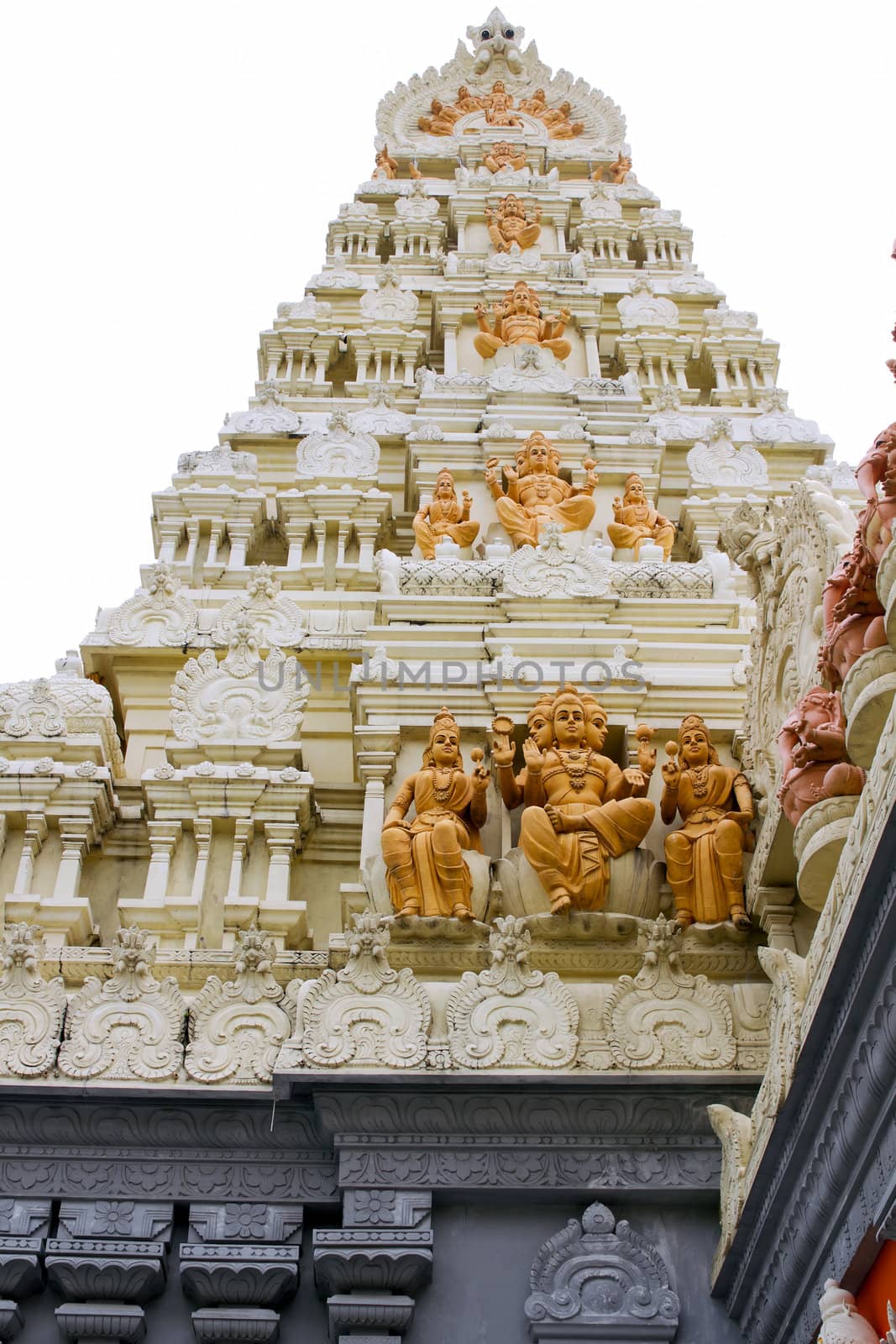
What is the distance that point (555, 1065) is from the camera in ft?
33.2

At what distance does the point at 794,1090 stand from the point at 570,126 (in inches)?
1098

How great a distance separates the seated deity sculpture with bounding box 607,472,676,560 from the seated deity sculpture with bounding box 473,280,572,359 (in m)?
4.41

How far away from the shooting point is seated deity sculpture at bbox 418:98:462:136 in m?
32.7

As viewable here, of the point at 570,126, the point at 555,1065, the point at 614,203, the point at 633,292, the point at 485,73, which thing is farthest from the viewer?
the point at 485,73

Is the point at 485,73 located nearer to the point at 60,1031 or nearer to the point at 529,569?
the point at 529,569

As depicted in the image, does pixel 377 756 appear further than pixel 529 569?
No

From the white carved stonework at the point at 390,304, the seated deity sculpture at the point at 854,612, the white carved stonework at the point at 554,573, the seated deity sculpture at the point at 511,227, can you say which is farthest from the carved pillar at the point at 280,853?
the seated deity sculpture at the point at 511,227

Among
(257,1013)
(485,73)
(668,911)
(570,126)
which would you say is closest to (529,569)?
(668,911)

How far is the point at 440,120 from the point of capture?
32.9 meters

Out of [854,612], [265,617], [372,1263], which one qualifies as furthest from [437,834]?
[265,617]

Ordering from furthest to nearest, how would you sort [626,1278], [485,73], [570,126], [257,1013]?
[485,73] → [570,126] → [257,1013] → [626,1278]

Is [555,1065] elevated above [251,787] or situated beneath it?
situated beneath

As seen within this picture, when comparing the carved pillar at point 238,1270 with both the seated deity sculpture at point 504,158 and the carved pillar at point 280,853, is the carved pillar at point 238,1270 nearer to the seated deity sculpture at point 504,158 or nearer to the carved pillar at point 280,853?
the carved pillar at point 280,853

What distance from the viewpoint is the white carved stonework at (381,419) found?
21.2 meters
